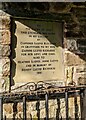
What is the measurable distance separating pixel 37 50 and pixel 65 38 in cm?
45

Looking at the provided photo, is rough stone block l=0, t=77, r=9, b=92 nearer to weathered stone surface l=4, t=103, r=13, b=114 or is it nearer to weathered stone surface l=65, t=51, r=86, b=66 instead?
weathered stone surface l=4, t=103, r=13, b=114

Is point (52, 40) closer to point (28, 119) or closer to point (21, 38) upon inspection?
point (21, 38)

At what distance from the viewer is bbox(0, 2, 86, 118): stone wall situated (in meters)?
3.99

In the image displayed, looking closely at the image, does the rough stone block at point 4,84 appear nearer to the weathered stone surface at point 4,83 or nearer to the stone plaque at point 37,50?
the weathered stone surface at point 4,83

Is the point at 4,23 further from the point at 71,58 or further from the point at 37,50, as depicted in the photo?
the point at 71,58

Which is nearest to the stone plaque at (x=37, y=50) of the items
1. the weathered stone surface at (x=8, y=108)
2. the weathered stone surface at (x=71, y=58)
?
the weathered stone surface at (x=71, y=58)

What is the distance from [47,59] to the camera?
14.3ft

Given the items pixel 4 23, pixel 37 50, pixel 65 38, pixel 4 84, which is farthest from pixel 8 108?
A: pixel 65 38

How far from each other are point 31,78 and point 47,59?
35 cm

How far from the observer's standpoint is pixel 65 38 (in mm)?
4457

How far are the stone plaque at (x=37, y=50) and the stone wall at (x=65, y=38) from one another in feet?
0.30

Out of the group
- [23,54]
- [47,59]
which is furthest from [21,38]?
[47,59]

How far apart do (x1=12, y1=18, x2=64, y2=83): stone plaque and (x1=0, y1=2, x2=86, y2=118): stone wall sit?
0.09m

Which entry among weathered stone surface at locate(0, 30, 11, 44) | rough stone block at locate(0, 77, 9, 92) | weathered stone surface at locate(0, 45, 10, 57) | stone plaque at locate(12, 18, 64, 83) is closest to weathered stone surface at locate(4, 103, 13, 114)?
rough stone block at locate(0, 77, 9, 92)
